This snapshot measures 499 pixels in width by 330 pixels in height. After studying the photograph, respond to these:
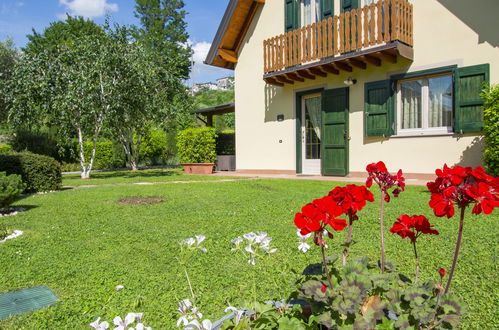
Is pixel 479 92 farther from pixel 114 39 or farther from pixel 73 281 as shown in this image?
pixel 114 39

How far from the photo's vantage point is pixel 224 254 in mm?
3178

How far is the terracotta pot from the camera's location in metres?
12.8

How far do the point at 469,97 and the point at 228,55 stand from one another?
801 centimetres

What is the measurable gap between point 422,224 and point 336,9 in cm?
952

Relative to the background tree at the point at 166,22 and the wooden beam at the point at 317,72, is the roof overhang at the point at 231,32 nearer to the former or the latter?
the wooden beam at the point at 317,72

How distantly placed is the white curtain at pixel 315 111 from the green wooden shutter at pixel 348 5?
2.55 metres

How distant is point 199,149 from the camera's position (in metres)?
12.9

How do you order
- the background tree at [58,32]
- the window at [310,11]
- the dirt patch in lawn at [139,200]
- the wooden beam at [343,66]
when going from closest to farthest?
the dirt patch in lawn at [139,200] < the wooden beam at [343,66] < the window at [310,11] < the background tree at [58,32]

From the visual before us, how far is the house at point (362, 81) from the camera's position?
293 inches

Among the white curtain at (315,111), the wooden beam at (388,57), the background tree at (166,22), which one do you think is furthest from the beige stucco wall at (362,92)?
the background tree at (166,22)

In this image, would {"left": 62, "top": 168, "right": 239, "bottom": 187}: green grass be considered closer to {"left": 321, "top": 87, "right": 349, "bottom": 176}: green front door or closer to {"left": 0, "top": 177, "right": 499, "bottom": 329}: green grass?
{"left": 321, "top": 87, "right": 349, "bottom": 176}: green front door

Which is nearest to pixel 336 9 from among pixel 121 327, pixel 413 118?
pixel 413 118

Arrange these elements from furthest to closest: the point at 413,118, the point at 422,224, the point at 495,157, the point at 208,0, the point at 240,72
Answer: the point at 208,0, the point at 240,72, the point at 413,118, the point at 495,157, the point at 422,224

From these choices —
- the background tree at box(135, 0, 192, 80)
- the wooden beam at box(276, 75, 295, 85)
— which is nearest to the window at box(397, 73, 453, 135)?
the wooden beam at box(276, 75, 295, 85)
